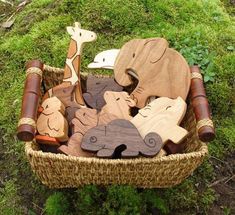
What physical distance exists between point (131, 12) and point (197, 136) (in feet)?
4.78

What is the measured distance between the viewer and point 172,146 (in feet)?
7.61

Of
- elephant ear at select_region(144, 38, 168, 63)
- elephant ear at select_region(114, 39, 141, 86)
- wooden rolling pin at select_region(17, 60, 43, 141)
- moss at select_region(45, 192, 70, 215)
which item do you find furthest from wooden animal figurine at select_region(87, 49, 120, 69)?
moss at select_region(45, 192, 70, 215)

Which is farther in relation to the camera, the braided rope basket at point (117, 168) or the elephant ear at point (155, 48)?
the elephant ear at point (155, 48)

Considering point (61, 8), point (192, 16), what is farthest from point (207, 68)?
point (61, 8)

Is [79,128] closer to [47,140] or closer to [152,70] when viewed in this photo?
[47,140]

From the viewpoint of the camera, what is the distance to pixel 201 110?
2359 mm

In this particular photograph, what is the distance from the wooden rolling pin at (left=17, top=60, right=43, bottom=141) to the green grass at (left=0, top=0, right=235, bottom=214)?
0.43 m

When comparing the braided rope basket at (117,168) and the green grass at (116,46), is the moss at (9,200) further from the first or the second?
the braided rope basket at (117,168)

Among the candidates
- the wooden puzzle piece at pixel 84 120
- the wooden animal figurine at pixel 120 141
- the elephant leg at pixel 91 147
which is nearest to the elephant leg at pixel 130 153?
the wooden animal figurine at pixel 120 141

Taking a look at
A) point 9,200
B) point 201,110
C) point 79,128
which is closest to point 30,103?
point 79,128

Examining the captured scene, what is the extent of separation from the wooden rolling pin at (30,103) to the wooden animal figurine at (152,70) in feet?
1.38

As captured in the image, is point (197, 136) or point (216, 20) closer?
point (197, 136)

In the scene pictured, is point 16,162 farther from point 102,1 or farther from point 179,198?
point 102,1

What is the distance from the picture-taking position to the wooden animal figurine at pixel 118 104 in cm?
242
